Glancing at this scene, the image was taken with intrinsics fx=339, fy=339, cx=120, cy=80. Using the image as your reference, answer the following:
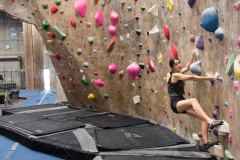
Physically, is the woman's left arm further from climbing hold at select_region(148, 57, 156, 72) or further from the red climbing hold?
climbing hold at select_region(148, 57, 156, 72)

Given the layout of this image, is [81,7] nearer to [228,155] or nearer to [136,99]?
[136,99]

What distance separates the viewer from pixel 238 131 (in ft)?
9.39

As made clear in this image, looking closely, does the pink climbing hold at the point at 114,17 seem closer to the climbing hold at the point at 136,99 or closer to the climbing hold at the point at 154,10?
the climbing hold at the point at 154,10

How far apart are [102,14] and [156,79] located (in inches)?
60.2

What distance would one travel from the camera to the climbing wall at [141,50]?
3.00 metres

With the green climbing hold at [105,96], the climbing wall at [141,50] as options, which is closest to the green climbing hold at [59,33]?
the climbing wall at [141,50]

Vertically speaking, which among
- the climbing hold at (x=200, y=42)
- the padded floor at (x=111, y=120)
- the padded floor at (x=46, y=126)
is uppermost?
the climbing hold at (x=200, y=42)

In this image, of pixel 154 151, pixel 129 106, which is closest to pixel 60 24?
pixel 129 106

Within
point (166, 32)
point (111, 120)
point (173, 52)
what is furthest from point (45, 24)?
point (173, 52)

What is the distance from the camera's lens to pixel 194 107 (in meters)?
3.26

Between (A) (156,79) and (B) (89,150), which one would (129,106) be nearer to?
(A) (156,79)

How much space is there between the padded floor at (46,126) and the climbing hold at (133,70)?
108 cm

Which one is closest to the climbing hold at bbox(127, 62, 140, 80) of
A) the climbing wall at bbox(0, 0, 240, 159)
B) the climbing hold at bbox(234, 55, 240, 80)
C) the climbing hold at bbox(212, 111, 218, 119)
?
the climbing wall at bbox(0, 0, 240, 159)

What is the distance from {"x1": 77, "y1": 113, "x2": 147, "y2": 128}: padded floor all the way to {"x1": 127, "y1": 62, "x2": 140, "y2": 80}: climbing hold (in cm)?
69
